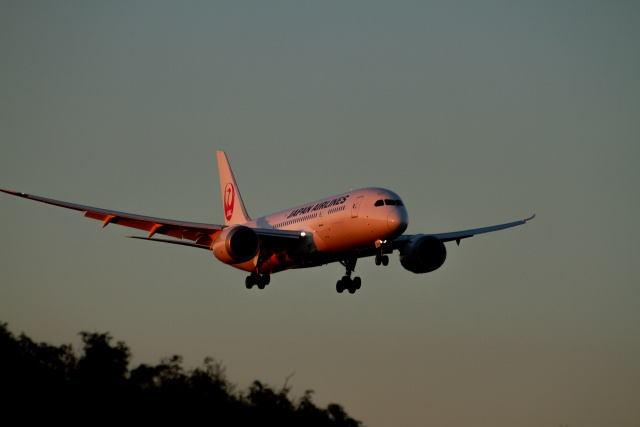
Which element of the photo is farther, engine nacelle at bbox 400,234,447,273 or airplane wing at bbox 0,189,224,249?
engine nacelle at bbox 400,234,447,273

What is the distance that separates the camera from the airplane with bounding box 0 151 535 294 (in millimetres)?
52281

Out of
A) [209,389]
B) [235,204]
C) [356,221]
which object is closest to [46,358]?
[209,389]

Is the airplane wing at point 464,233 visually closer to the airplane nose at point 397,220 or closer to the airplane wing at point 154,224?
the airplane nose at point 397,220

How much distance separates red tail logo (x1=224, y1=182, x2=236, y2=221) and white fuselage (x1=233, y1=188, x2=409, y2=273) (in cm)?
1370

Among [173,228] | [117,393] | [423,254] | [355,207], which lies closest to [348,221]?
[355,207]

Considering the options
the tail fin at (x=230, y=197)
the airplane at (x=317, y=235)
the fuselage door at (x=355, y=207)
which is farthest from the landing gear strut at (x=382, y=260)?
the tail fin at (x=230, y=197)

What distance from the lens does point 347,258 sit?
5694 cm

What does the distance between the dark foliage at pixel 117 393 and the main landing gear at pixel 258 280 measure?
56.4ft

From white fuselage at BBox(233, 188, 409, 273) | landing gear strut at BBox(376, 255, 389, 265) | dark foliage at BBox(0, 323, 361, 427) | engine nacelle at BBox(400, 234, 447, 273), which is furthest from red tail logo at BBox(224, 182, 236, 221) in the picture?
dark foliage at BBox(0, 323, 361, 427)

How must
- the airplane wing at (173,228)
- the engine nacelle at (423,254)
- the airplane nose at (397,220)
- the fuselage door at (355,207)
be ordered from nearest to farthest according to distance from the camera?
1. the airplane nose at (397,220)
2. the fuselage door at (355,207)
3. the airplane wing at (173,228)
4. the engine nacelle at (423,254)

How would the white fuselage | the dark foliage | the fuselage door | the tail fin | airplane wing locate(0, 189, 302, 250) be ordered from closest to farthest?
1. the dark foliage
2. the white fuselage
3. the fuselage door
4. airplane wing locate(0, 189, 302, 250)
5. the tail fin

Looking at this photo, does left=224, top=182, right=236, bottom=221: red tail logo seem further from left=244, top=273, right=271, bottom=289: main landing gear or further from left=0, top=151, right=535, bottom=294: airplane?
left=244, top=273, right=271, bottom=289: main landing gear

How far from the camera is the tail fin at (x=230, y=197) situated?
70.1m

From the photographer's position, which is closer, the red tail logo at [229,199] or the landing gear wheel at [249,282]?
the landing gear wheel at [249,282]
